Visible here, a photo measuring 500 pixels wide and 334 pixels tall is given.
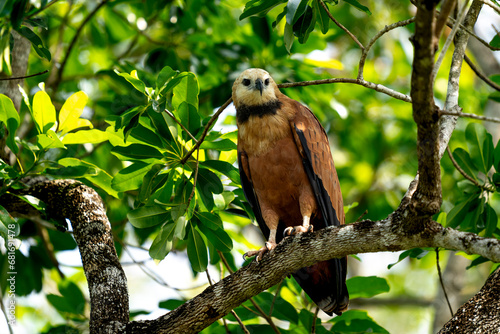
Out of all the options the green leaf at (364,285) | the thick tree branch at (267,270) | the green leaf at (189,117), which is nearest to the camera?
the thick tree branch at (267,270)

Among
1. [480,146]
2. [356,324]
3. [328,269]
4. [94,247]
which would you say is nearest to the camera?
[94,247]

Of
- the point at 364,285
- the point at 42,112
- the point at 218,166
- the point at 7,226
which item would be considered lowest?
the point at 364,285

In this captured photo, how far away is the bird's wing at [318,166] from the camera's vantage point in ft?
11.5

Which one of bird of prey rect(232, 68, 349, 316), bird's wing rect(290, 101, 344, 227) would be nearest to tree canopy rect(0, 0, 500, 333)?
bird of prey rect(232, 68, 349, 316)

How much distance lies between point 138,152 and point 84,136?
1.37 feet

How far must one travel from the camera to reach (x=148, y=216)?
9.36 feet

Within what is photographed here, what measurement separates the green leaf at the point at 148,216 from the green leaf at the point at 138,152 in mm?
392

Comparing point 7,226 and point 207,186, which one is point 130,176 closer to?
point 207,186

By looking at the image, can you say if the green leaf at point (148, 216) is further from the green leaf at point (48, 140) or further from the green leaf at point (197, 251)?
the green leaf at point (48, 140)

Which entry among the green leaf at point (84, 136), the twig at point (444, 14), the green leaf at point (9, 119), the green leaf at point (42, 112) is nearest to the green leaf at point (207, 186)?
the green leaf at point (84, 136)

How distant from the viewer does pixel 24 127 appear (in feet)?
15.3

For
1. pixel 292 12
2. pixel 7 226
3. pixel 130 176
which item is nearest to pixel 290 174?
pixel 130 176

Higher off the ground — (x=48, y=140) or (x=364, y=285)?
(x=48, y=140)

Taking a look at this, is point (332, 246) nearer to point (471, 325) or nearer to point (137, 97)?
point (471, 325)
